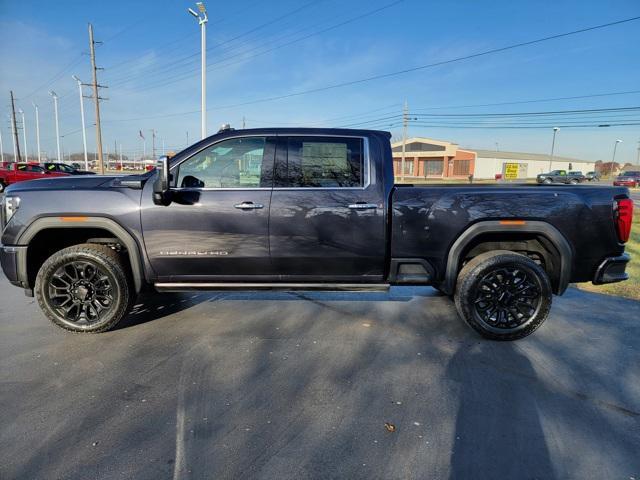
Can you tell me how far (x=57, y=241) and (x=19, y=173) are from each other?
2525 cm

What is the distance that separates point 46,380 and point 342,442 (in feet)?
7.74

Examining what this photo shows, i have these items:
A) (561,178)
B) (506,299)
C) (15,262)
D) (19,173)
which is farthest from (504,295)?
(561,178)

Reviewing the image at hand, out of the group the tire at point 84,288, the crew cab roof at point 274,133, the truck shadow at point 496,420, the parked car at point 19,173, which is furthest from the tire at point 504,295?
the parked car at point 19,173

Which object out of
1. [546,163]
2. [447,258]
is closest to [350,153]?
[447,258]

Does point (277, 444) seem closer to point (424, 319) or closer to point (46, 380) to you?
point (46, 380)

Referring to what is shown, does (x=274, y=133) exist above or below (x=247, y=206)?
above

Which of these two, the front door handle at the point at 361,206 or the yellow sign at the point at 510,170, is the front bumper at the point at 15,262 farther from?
the yellow sign at the point at 510,170

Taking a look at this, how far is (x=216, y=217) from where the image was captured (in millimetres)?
3799

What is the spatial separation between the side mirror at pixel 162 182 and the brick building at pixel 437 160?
59.1 m

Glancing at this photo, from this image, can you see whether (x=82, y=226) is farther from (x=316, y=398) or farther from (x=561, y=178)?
(x=561, y=178)

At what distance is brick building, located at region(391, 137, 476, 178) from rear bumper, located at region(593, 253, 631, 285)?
5821cm

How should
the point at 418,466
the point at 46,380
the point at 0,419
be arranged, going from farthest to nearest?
the point at 46,380 → the point at 0,419 → the point at 418,466

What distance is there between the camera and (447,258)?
3.93 metres

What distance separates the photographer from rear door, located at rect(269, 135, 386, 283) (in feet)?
12.6
